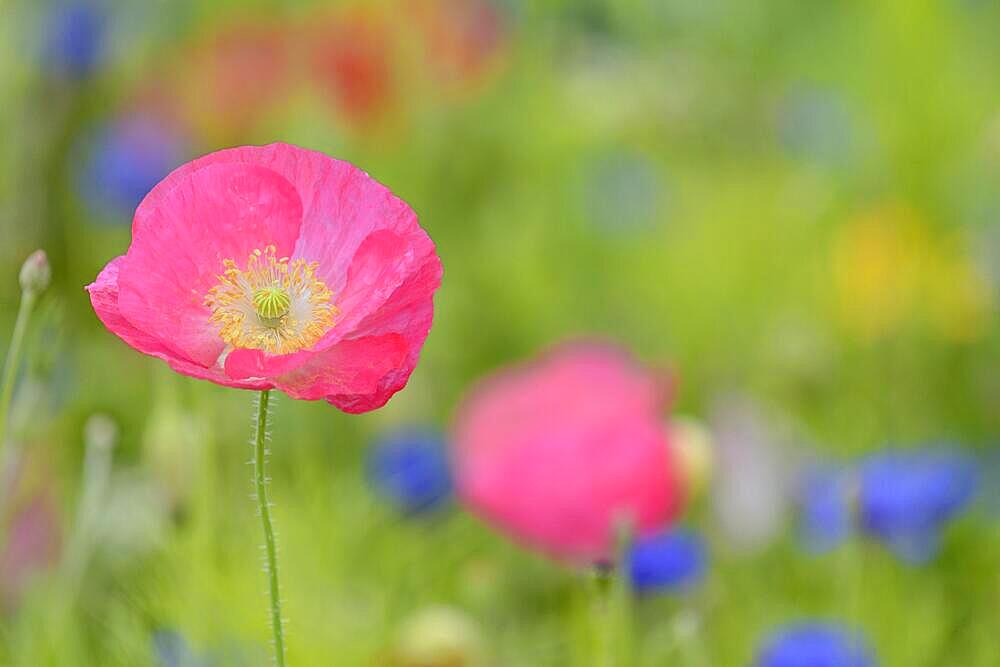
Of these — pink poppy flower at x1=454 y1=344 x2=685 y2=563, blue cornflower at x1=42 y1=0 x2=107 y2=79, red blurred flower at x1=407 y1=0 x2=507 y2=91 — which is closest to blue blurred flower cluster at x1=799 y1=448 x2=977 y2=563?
pink poppy flower at x1=454 y1=344 x2=685 y2=563

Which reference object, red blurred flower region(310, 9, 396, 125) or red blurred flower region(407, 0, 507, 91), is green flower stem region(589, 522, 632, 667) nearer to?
red blurred flower region(310, 9, 396, 125)

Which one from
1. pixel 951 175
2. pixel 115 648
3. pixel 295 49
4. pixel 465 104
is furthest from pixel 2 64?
pixel 951 175

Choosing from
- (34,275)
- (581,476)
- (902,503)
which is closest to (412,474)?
(581,476)

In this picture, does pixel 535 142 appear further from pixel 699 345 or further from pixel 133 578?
pixel 133 578

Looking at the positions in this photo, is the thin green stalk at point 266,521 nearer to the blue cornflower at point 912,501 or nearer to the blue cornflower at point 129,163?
the blue cornflower at point 912,501

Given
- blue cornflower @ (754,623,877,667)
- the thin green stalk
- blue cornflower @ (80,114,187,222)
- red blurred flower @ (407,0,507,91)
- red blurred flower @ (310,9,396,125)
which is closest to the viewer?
the thin green stalk

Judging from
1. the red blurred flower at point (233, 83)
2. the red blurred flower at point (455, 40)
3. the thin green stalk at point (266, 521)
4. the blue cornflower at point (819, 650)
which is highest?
the red blurred flower at point (455, 40)

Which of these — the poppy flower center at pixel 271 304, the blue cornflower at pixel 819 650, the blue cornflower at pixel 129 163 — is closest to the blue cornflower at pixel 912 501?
the blue cornflower at pixel 819 650
